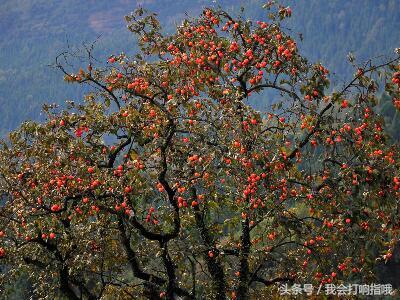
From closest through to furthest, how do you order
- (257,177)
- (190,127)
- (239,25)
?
(257,177), (190,127), (239,25)

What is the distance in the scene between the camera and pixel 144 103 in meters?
15.4

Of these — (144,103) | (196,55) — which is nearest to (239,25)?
(196,55)

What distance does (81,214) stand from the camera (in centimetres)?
1333

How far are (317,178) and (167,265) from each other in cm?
432

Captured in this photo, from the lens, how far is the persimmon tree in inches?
496

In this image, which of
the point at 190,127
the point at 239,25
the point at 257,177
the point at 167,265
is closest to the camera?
the point at 257,177

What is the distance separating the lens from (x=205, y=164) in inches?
474

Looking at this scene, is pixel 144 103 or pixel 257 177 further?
pixel 144 103

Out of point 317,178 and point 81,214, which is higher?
point 317,178

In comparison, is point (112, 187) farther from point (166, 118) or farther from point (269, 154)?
point (269, 154)

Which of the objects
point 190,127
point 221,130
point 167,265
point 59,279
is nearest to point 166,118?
point 190,127

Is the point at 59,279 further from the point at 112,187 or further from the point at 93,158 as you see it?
the point at 112,187

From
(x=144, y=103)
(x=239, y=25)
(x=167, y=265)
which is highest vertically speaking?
(x=239, y=25)

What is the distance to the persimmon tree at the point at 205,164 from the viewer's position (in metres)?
12.6
